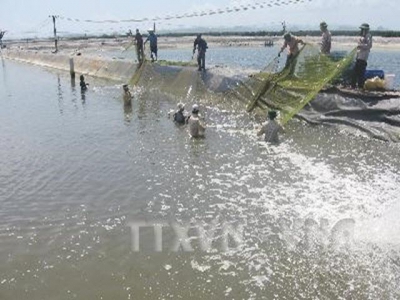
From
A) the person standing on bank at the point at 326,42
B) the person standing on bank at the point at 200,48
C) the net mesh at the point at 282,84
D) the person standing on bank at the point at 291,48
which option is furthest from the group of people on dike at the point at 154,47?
the person standing on bank at the point at 326,42

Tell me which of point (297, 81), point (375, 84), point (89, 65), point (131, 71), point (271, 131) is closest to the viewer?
point (271, 131)

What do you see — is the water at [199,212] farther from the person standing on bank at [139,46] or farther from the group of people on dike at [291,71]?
the person standing on bank at [139,46]

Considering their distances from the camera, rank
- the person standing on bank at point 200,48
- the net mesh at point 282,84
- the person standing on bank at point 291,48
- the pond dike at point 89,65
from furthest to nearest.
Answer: the pond dike at point 89,65 < the person standing on bank at point 200,48 < the person standing on bank at point 291,48 < the net mesh at point 282,84

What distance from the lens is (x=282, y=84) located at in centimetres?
1967

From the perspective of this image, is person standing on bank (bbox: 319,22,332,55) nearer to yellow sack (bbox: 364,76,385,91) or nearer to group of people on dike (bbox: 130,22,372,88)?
group of people on dike (bbox: 130,22,372,88)

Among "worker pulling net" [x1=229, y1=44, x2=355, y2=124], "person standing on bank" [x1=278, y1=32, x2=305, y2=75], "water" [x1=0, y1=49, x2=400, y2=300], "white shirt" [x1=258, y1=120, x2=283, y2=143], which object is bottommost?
"water" [x1=0, y1=49, x2=400, y2=300]

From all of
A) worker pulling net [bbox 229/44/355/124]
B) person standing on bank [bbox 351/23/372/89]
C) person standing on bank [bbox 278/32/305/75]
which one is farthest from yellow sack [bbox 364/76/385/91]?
person standing on bank [bbox 278/32/305/75]

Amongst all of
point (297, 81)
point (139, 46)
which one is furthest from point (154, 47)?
point (297, 81)

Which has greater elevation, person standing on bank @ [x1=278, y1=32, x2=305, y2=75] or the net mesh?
person standing on bank @ [x1=278, y1=32, x2=305, y2=75]

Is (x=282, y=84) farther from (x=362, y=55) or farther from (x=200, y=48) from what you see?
(x=200, y=48)

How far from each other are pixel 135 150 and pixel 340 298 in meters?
9.27

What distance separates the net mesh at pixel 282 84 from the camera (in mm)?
17781

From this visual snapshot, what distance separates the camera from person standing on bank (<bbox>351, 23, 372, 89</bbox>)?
16.9 metres

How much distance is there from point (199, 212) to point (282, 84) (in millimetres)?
10817
